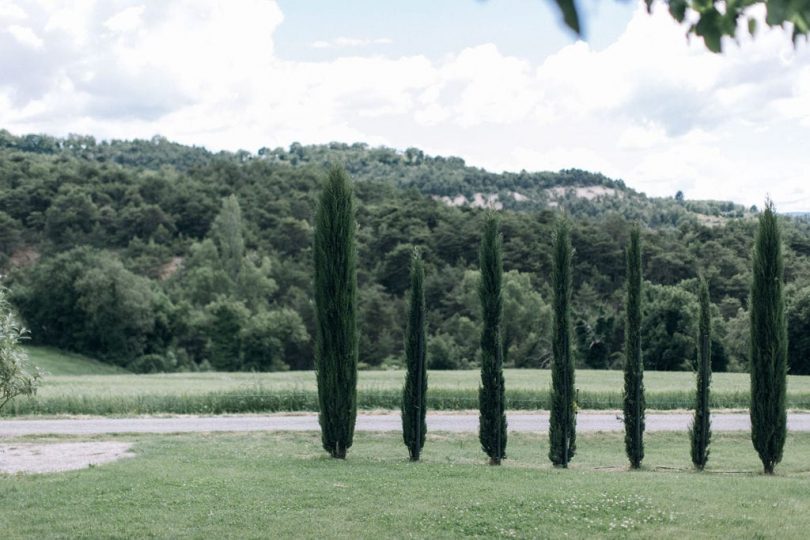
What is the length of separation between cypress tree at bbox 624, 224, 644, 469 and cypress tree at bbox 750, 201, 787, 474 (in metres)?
1.95

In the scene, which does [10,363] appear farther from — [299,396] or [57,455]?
[299,396]

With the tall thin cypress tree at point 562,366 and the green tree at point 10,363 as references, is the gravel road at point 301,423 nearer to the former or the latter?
the tall thin cypress tree at point 562,366

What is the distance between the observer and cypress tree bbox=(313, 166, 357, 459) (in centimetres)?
1488

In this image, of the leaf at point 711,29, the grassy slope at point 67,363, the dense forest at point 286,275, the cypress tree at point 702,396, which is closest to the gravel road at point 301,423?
the cypress tree at point 702,396

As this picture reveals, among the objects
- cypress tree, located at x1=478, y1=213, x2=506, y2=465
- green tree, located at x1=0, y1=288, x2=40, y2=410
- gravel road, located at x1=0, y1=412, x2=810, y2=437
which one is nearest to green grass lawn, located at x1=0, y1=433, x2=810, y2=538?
cypress tree, located at x1=478, y1=213, x2=506, y2=465

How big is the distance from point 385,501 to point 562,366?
550 centimetres

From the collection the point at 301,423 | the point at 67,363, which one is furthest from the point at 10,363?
the point at 67,363

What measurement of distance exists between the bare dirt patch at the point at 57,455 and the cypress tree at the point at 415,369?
5.55 meters

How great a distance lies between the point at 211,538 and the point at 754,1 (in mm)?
7919

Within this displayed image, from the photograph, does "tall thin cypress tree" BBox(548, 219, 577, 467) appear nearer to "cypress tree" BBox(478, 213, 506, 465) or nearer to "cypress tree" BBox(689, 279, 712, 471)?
"cypress tree" BBox(478, 213, 506, 465)

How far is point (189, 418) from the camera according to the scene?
76.1ft

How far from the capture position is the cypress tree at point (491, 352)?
1491 cm

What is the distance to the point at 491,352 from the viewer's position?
15125 mm

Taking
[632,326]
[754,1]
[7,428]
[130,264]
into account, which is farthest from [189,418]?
[130,264]
